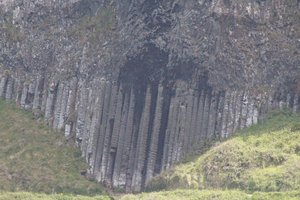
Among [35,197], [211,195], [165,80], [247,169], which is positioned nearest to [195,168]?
[247,169]

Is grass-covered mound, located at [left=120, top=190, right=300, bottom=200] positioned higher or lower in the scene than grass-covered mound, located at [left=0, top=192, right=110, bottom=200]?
higher

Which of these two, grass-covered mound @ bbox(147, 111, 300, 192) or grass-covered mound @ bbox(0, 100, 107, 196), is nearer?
grass-covered mound @ bbox(147, 111, 300, 192)

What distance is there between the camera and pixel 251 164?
4416 cm

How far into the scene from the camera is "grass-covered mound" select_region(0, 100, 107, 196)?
159ft

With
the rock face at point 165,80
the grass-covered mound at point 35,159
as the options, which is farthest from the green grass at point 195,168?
the rock face at point 165,80

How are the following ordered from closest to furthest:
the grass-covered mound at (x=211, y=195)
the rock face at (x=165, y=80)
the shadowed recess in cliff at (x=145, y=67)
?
the grass-covered mound at (x=211, y=195)
the rock face at (x=165, y=80)
the shadowed recess in cliff at (x=145, y=67)

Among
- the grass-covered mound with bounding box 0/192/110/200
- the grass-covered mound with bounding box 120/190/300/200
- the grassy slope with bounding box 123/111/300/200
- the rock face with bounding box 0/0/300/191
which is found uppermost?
the rock face with bounding box 0/0/300/191

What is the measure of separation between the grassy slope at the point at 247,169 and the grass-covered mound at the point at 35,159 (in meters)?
4.89

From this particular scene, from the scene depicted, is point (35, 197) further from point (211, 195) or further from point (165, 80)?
point (165, 80)

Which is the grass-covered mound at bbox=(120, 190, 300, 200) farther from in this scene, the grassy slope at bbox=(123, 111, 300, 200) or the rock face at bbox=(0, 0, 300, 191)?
the rock face at bbox=(0, 0, 300, 191)

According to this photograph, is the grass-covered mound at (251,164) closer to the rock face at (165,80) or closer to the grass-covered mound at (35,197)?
the rock face at (165,80)

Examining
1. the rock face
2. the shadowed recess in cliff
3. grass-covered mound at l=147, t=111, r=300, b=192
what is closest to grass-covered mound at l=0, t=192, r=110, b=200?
grass-covered mound at l=147, t=111, r=300, b=192

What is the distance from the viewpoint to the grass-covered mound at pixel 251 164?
42.5 meters

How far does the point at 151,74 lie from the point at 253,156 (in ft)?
33.5
